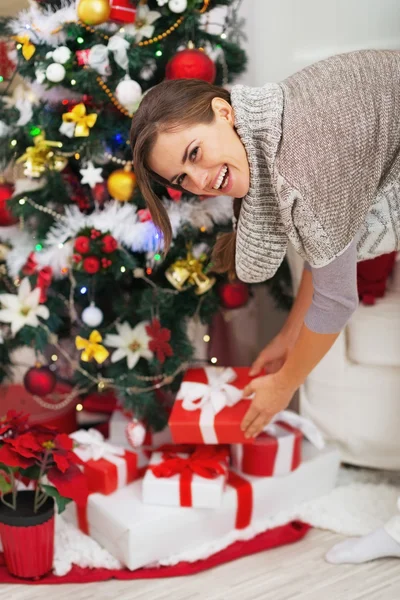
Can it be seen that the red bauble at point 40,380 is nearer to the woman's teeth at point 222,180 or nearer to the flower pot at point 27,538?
the flower pot at point 27,538

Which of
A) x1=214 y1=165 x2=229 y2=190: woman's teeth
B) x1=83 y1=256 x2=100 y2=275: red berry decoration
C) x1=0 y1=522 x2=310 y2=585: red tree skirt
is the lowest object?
x1=0 y1=522 x2=310 y2=585: red tree skirt

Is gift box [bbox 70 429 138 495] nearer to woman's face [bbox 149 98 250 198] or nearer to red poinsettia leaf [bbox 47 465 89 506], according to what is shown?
red poinsettia leaf [bbox 47 465 89 506]

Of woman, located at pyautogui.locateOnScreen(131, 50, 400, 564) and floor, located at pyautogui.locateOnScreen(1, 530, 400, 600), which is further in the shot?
floor, located at pyautogui.locateOnScreen(1, 530, 400, 600)

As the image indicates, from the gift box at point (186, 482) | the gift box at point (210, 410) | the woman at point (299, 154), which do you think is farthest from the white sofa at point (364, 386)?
the woman at point (299, 154)

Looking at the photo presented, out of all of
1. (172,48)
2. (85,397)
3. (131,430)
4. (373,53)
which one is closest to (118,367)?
(131,430)

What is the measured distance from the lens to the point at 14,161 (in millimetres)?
1646

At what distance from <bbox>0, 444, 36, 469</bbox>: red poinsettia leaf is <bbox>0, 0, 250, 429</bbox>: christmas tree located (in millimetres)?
334

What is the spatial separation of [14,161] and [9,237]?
7.7 inches

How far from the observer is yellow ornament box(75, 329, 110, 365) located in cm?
161

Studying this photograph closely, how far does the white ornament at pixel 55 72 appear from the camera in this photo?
147 centimetres

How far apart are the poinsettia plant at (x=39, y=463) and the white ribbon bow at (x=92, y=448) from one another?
0.62 feet

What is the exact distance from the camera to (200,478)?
1488 millimetres

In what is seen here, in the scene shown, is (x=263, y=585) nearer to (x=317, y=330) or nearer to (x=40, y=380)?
(x=317, y=330)

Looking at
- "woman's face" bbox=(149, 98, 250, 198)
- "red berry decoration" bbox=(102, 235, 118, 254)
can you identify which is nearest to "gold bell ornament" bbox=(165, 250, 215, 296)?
"red berry decoration" bbox=(102, 235, 118, 254)
